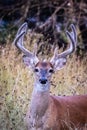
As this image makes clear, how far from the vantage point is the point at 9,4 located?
15.8 m

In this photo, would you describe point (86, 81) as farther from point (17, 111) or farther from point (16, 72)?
point (17, 111)

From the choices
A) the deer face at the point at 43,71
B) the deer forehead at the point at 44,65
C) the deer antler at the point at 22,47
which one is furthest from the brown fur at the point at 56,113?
the deer antler at the point at 22,47

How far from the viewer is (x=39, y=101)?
8312 mm

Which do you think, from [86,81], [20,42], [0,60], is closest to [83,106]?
[20,42]

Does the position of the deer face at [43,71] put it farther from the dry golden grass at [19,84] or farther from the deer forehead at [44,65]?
the dry golden grass at [19,84]

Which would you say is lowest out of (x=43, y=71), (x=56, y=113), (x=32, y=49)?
(x=56, y=113)

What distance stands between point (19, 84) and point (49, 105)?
5.84 feet

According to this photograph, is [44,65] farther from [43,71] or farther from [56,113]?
[56,113]

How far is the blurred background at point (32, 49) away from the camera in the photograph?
903 cm

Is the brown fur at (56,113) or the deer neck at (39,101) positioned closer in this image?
the brown fur at (56,113)

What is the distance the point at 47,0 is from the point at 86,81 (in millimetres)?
5365

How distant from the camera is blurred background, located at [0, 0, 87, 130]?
29.6 feet

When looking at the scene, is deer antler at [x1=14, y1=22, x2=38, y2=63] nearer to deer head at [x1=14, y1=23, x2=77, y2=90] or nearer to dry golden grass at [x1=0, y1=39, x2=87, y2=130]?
deer head at [x1=14, y1=23, x2=77, y2=90]

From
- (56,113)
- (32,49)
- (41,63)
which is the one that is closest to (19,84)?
(32,49)
